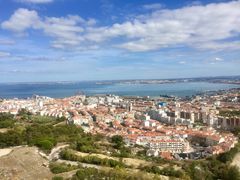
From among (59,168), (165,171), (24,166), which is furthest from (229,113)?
(24,166)

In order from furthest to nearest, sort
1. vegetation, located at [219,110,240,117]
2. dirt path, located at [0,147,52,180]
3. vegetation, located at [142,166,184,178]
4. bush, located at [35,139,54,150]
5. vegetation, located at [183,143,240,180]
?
vegetation, located at [219,110,240,117]
bush, located at [35,139,54,150]
vegetation, located at [183,143,240,180]
vegetation, located at [142,166,184,178]
dirt path, located at [0,147,52,180]

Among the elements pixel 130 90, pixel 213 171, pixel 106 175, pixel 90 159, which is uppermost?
pixel 106 175

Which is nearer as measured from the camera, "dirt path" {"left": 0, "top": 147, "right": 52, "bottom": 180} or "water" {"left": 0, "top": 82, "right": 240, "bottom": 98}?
"dirt path" {"left": 0, "top": 147, "right": 52, "bottom": 180}

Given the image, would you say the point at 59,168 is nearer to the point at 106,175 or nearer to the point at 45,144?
the point at 106,175

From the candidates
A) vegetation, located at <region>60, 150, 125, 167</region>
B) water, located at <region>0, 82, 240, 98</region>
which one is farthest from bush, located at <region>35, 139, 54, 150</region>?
water, located at <region>0, 82, 240, 98</region>

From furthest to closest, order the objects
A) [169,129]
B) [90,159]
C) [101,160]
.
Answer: [169,129] → [90,159] → [101,160]

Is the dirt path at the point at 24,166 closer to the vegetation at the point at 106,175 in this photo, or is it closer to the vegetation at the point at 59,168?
the vegetation at the point at 59,168

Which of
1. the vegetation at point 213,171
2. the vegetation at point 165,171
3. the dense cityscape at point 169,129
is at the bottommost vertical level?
the dense cityscape at point 169,129

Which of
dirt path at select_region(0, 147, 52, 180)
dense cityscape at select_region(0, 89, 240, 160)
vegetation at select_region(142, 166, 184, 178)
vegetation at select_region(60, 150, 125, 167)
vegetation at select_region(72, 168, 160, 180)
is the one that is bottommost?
dense cityscape at select_region(0, 89, 240, 160)

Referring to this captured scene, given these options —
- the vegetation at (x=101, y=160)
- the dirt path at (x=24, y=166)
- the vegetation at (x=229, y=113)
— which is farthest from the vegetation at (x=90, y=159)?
the vegetation at (x=229, y=113)

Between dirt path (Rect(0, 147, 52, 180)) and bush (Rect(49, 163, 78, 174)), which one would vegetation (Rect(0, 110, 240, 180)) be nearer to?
bush (Rect(49, 163, 78, 174))

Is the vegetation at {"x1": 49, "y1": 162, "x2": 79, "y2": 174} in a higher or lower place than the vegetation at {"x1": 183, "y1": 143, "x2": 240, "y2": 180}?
higher
